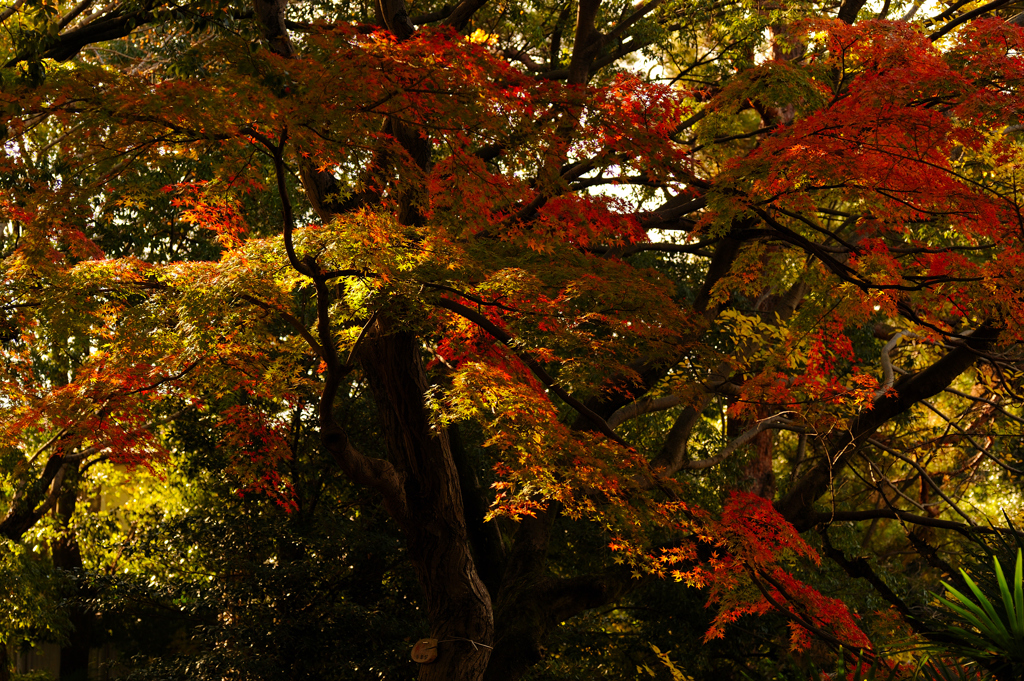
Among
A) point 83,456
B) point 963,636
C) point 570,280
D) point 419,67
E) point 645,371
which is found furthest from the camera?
point 83,456

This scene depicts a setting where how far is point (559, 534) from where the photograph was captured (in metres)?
8.77

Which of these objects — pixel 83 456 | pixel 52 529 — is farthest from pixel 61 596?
pixel 83 456

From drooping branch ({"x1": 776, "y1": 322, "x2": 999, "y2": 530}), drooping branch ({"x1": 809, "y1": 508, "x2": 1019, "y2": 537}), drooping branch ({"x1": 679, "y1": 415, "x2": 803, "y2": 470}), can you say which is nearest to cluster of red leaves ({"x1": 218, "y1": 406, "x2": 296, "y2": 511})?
drooping branch ({"x1": 679, "y1": 415, "x2": 803, "y2": 470})

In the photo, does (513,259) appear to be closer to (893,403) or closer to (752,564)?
(752,564)

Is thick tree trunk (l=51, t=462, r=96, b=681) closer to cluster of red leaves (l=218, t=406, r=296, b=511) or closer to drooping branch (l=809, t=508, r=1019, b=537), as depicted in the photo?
cluster of red leaves (l=218, t=406, r=296, b=511)

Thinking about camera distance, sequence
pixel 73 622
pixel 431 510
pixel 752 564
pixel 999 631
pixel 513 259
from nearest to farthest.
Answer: pixel 999 631 → pixel 513 259 → pixel 752 564 → pixel 431 510 → pixel 73 622

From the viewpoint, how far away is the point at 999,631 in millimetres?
2842

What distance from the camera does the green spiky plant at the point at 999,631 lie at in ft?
9.15

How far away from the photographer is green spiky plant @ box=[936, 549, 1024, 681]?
2.79 meters

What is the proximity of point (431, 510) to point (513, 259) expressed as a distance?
211cm

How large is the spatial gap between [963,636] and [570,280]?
297 centimetres

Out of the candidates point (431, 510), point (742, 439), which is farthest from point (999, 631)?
point (742, 439)

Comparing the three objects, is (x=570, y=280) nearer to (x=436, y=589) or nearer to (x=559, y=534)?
(x=436, y=589)

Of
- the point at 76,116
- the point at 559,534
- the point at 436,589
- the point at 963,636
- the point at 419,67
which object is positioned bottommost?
→ the point at 963,636
